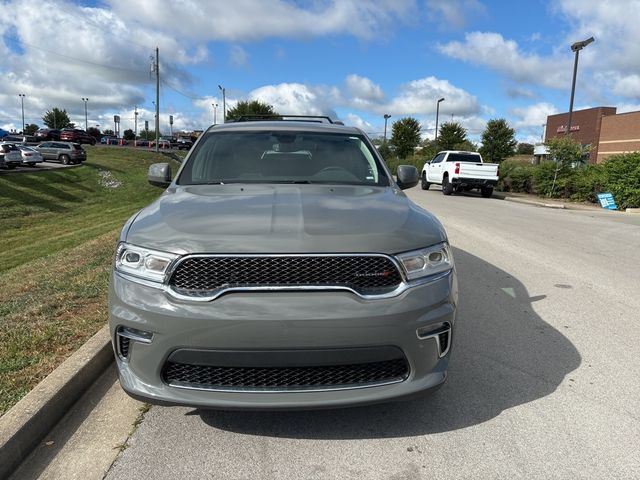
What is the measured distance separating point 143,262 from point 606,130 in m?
58.5

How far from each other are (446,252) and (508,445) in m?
1.12

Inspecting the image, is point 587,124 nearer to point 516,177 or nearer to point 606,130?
point 606,130

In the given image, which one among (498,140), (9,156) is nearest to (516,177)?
(498,140)

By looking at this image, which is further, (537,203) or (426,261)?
(537,203)

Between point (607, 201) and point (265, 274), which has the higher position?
point (265, 274)

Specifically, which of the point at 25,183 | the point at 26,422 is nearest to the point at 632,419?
the point at 26,422

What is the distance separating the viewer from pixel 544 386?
3609 millimetres

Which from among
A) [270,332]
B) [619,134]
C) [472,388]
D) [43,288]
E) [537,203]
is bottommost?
[43,288]

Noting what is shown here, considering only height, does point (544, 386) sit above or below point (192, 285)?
below

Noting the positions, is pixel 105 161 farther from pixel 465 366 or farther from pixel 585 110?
pixel 585 110

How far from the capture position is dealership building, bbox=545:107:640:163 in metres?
47.8

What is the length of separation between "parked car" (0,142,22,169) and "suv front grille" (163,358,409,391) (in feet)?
101

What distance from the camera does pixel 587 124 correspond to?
57.1 m

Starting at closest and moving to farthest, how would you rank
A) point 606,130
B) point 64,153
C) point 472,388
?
1. point 472,388
2. point 64,153
3. point 606,130
